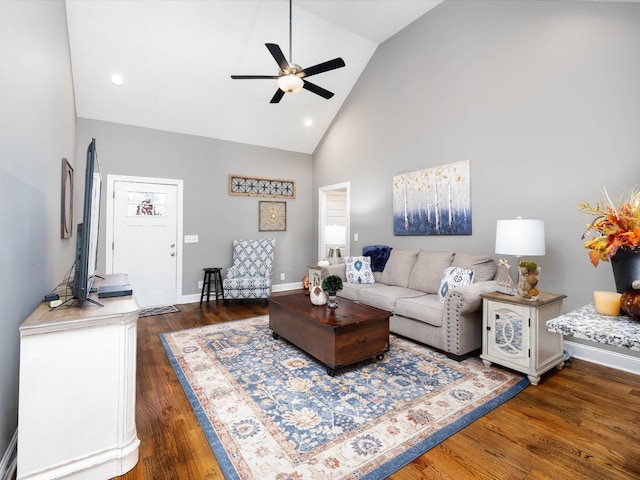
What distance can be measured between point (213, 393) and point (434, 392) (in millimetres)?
1608

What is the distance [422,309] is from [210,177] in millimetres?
4080

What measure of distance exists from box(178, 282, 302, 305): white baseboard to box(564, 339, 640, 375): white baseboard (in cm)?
439

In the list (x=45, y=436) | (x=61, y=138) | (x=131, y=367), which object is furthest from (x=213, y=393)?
(x=61, y=138)

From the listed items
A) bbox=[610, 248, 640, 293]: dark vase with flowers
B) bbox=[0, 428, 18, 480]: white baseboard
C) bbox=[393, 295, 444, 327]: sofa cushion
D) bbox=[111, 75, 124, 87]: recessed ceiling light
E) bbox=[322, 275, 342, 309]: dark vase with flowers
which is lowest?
bbox=[0, 428, 18, 480]: white baseboard

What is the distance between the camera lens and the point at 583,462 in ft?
5.16

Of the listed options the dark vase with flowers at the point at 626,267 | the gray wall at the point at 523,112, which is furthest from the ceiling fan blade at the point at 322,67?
the dark vase with flowers at the point at 626,267

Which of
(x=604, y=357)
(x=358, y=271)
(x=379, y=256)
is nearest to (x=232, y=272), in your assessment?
(x=358, y=271)

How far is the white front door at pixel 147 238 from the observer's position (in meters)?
4.59

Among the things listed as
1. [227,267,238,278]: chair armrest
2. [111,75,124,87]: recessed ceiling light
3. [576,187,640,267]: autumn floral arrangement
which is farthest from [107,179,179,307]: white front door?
[576,187,640,267]: autumn floral arrangement

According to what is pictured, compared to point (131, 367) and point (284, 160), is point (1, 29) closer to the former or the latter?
point (131, 367)

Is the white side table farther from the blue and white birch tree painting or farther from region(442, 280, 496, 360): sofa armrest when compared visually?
the blue and white birch tree painting

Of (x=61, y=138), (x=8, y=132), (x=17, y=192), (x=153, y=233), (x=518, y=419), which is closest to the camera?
(x=8, y=132)

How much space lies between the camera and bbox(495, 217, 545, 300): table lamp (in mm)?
2490

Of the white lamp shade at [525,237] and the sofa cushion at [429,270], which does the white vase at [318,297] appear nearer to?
the sofa cushion at [429,270]
